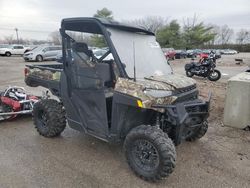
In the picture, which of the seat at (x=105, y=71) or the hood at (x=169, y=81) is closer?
the hood at (x=169, y=81)

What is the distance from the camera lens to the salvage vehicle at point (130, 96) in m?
3.29

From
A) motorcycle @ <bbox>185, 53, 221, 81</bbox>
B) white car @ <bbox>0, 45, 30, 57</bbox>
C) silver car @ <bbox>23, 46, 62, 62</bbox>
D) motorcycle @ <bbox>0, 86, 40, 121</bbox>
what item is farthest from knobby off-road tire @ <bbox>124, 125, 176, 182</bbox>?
white car @ <bbox>0, 45, 30, 57</bbox>

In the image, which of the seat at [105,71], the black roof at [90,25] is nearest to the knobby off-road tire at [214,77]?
the black roof at [90,25]

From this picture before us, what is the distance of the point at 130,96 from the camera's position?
3.32m

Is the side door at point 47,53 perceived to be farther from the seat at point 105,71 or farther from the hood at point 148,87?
the hood at point 148,87

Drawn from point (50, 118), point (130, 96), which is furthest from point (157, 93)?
point (50, 118)

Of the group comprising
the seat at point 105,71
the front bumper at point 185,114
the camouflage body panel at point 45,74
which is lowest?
the front bumper at point 185,114

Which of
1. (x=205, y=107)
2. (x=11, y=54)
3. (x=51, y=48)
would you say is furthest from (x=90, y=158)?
(x=11, y=54)

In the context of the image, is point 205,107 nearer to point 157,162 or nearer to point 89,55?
point 157,162

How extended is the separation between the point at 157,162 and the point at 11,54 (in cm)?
3339

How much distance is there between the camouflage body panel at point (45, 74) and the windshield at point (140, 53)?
1387 millimetres

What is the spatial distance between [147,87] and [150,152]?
2.86ft

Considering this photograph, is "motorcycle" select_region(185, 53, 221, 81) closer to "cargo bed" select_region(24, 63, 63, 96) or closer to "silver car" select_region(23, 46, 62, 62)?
"cargo bed" select_region(24, 63, 63, 96)

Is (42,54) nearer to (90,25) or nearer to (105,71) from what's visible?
(90,25)
